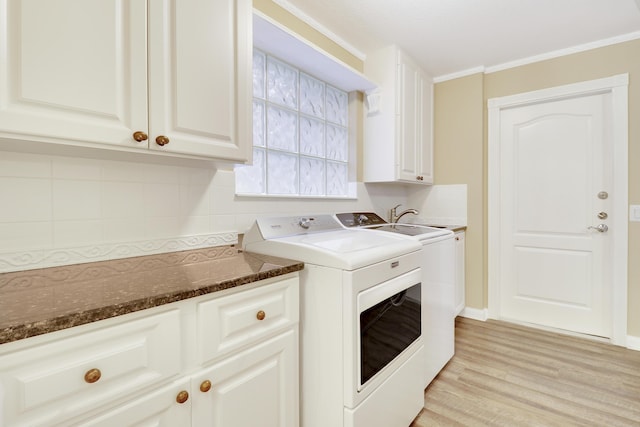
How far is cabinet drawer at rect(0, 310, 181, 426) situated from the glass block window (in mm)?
1036

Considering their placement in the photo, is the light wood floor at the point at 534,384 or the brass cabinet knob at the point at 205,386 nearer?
the brass cabinet knob at the point at 205,386

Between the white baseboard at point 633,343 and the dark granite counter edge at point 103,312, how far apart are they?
292 centimetres

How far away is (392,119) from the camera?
245 centimetres

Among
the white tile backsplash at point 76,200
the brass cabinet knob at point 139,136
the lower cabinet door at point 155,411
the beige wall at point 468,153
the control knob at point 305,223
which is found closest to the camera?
the lower cabinet door at point 155,411

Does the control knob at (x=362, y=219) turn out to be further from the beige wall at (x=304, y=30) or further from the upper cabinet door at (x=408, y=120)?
the beige wall at (x=304, y=30)

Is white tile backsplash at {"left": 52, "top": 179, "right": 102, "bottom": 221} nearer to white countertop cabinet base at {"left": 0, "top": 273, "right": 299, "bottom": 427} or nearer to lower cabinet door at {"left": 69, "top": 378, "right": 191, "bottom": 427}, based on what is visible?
white countertop cabinet base at {"left": 0, "top": 273, "right": 299, "bottom": 427}

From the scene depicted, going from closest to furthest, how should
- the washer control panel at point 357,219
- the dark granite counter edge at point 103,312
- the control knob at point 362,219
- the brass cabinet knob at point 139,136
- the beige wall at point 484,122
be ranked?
1. the dark granite counter edge at point 103,312
2. the brass cabinet knob at point 139,136
3. the washer control panel at point 357,219
4. the control knob at point 362,219
5. the beige wall at point 484,122

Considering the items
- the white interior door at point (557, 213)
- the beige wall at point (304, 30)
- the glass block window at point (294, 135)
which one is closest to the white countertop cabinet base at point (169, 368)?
the glass block window at point (294, 135)

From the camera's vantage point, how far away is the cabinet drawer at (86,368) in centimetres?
64

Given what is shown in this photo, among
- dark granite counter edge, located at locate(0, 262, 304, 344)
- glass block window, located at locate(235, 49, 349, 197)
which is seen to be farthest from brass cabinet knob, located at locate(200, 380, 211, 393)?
glass block window, located at locate(235, 49, 349, 197)

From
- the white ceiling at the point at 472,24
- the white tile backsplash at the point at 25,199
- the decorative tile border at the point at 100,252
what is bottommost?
the decorative tile border at the point at 100,252

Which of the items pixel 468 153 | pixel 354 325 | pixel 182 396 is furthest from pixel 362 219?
pixel 182 396

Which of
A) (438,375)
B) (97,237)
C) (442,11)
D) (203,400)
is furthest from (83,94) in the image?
(438,375)

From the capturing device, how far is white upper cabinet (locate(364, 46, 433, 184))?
2447 mm
